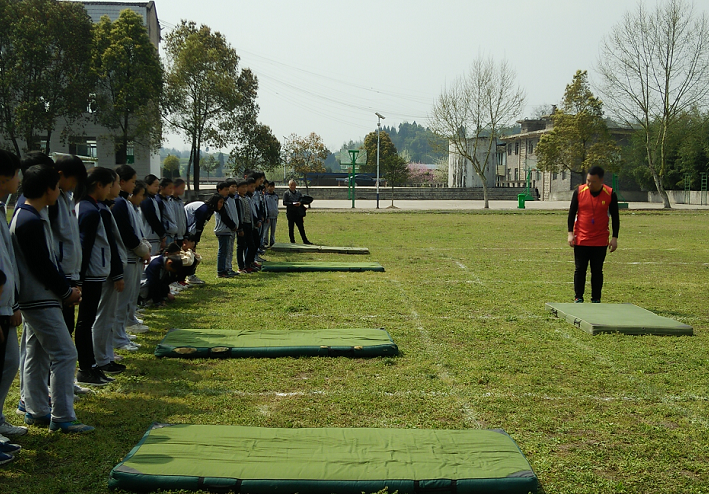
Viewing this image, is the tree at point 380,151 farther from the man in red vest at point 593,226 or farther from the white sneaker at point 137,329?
the white sneaker at point 137,329

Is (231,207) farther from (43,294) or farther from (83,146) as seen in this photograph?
(83,146)

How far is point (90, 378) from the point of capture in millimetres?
5754

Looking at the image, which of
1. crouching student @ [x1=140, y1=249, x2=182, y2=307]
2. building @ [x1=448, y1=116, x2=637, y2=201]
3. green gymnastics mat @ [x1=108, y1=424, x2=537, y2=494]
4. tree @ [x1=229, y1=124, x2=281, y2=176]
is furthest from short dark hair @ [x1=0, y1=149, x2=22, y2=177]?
building @ [x1=448, y1=116, x2=637, y2=201]

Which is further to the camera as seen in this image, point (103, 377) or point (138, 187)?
point (138, 187)

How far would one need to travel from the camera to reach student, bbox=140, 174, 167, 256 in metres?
9.15

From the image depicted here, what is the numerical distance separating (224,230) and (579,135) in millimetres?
44272

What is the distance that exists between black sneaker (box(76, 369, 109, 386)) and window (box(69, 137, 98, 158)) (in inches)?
1849

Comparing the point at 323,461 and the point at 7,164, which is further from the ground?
the point at 7,164

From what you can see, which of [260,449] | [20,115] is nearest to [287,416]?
[260,449]

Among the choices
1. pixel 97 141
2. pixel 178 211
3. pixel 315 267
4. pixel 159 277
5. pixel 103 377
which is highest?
pixel 97 141

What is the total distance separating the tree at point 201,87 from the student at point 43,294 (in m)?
44.0

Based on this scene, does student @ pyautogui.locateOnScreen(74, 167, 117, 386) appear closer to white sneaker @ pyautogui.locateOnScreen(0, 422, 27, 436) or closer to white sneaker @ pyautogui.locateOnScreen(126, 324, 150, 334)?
white sneaker @ pyautogui.locateOnScreen(0, 422, 27, 436)

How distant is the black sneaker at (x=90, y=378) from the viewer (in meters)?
5.74

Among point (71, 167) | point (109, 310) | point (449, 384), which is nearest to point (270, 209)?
point (109, 310)
